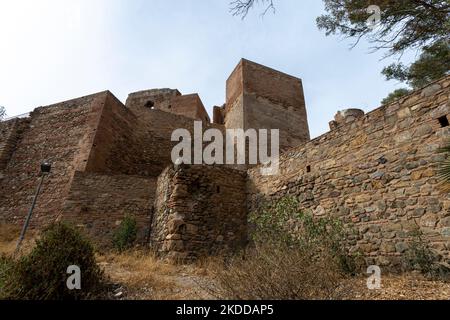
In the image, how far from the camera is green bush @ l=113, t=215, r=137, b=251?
7032 mm

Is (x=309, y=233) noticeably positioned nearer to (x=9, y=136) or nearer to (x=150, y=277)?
(x=150, y=277)

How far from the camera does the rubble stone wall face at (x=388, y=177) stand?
162 inches

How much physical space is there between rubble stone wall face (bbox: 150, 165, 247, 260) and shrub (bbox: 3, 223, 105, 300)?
7.07 ft

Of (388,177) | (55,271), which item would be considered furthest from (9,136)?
(388,177)

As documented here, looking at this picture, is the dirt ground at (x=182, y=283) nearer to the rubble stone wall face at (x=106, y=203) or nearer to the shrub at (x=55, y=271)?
the shrub at (x=55, y=271)

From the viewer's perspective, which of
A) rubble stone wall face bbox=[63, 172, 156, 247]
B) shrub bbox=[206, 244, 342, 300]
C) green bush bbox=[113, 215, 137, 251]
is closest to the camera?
shrub bbox=[206, 244, 342, 300]

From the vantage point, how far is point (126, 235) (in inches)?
284

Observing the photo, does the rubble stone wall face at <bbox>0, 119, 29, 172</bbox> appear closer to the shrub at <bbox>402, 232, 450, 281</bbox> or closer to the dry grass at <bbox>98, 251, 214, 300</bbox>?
the dry grass at <bbox>98, 251, 214, 300</bbox>

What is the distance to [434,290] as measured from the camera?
3162 mm

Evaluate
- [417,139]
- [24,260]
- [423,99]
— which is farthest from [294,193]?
[24,260]

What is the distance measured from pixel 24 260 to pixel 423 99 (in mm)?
6742

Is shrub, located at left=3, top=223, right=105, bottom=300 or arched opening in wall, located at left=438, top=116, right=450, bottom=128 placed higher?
arched opening in wall, located at left=438, top=116, right=450, bottom=128

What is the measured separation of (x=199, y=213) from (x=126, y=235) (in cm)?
236

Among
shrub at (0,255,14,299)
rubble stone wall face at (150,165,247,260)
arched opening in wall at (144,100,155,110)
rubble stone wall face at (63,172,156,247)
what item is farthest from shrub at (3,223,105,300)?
arched opening in wall at (144,100,155,110)
